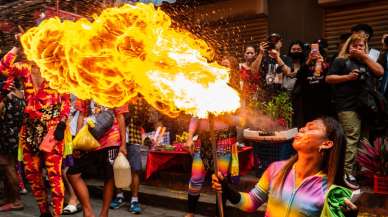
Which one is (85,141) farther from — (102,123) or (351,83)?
(351,83)

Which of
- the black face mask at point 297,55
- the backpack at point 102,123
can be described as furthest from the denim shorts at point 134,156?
the black face mask at point 297,55

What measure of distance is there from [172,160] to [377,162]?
3.30m

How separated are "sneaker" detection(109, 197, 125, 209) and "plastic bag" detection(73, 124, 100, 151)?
187cm

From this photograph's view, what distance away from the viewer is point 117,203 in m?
7.00

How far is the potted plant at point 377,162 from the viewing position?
18.1ft

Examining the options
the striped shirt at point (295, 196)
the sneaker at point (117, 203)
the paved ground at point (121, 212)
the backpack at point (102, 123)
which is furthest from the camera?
the sneaker at point (117, 203)

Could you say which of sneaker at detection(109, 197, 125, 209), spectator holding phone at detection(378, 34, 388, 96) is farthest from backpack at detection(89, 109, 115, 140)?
spectator holding phone at detection(378, 34, 388, 96)

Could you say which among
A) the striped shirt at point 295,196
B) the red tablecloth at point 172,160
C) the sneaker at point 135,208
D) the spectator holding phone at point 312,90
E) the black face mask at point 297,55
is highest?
the black face mask at point 297,55

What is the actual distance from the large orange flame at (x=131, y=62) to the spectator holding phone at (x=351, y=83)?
2205 millimetres

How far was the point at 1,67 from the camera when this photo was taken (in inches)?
239

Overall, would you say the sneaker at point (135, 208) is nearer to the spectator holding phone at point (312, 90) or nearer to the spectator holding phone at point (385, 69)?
the spectator holding phone at point (312, 90)

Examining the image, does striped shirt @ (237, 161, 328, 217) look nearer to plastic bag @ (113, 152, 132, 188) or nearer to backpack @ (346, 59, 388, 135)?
plastic bag @ (113, 152, 132, 188)

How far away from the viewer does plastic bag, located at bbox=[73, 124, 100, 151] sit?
17.3 ft


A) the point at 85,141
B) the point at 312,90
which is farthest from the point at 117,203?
the point at 312,90
